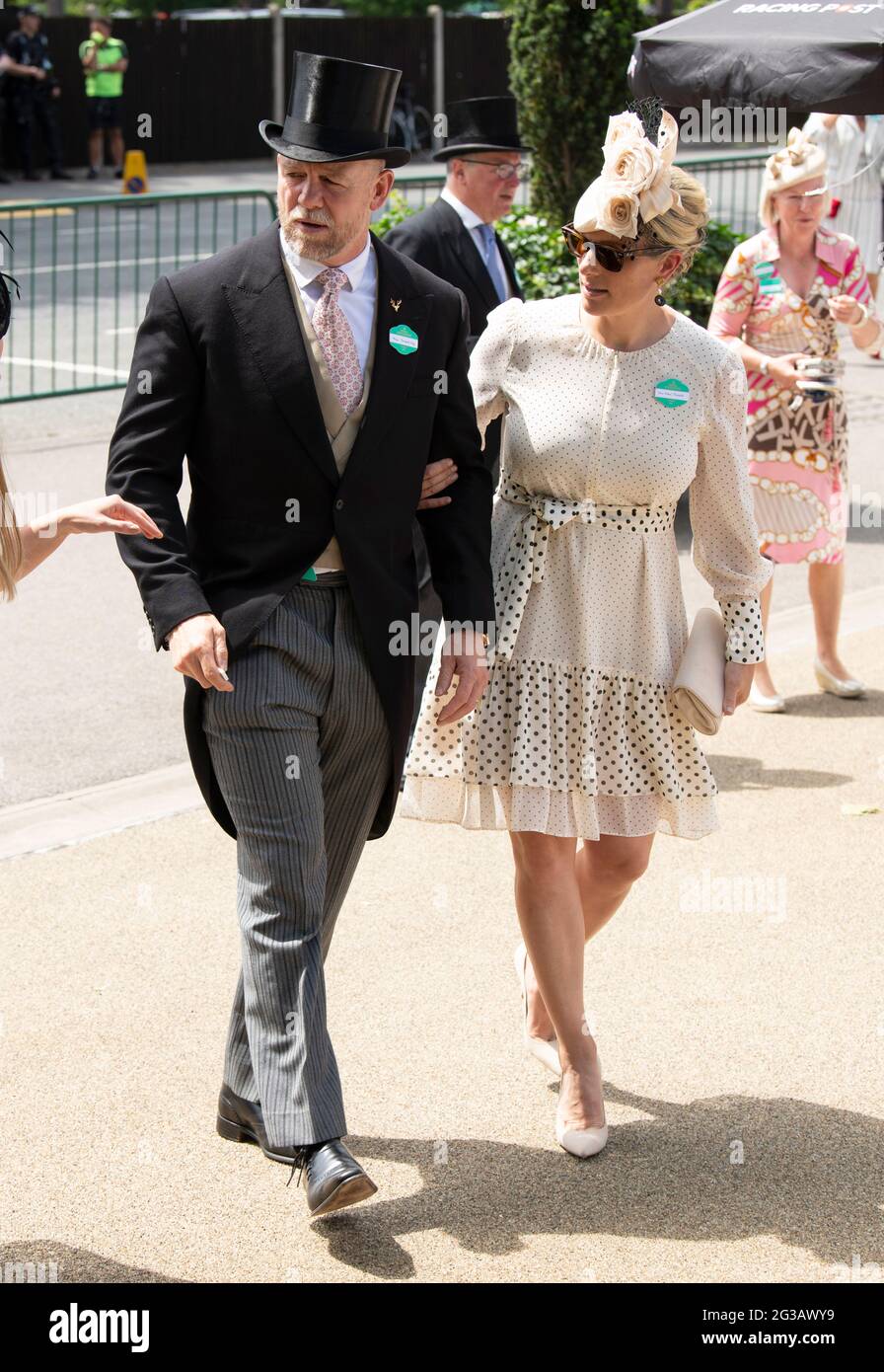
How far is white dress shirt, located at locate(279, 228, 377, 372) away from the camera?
3613mm

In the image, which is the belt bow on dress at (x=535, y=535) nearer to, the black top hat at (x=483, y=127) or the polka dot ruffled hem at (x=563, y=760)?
the polka dot ruffled hem at (x=563, y=760)

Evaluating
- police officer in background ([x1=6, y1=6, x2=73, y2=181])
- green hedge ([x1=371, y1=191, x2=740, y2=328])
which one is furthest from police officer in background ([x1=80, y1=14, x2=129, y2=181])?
green hedge ([x1=371, y1=191, x2=740, y2=328])

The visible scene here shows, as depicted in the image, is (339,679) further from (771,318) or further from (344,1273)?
(771,318)

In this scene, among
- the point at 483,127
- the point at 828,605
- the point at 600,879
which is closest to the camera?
the point at 600,879

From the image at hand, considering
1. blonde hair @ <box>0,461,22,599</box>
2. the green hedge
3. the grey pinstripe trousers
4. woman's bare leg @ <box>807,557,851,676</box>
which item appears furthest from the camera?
the green hedge

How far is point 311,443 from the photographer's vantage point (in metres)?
3.54

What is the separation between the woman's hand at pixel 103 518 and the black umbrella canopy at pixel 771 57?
4.44 m

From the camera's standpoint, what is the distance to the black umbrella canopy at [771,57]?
7016mm

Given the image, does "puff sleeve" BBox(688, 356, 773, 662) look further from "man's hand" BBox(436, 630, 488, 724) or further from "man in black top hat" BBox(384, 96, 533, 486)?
"man in black top hat" BBox(384, 96, 533, 486)

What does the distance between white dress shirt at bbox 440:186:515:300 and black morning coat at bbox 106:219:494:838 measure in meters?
3.14

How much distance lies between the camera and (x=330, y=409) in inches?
142

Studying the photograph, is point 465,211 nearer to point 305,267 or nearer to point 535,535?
point 535,535

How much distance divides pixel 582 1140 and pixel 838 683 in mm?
3743

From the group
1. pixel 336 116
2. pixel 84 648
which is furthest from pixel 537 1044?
pixel 84 648
